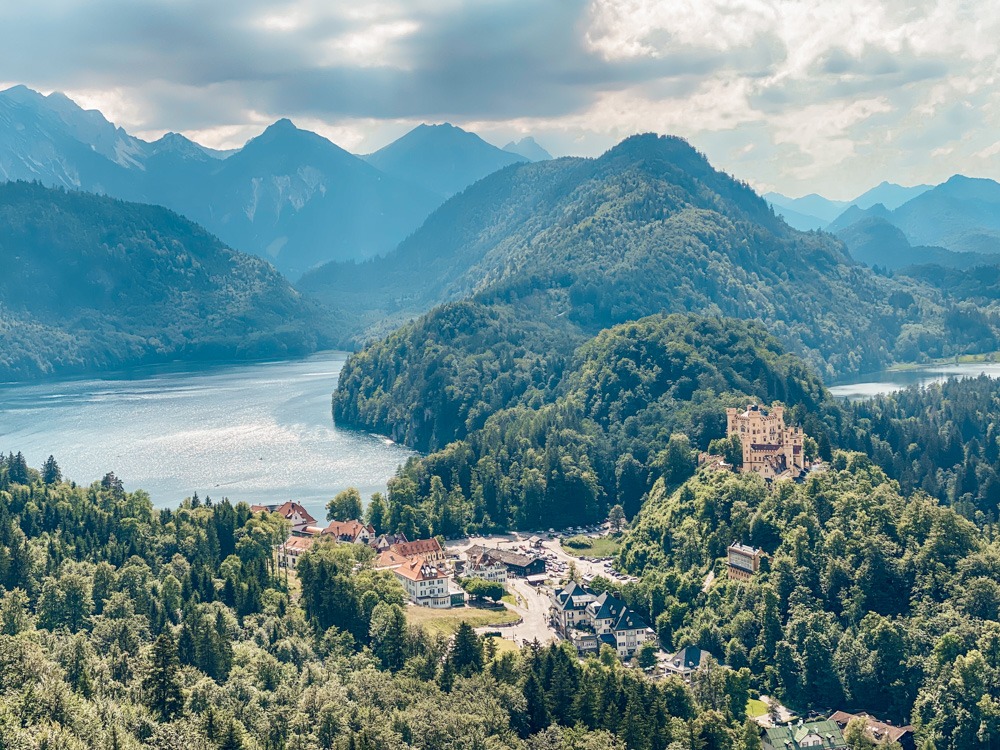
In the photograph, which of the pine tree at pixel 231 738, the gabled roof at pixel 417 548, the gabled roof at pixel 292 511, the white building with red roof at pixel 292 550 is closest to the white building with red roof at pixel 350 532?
the gabled roof at pixel 292 511

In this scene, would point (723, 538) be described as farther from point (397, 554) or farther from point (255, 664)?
point (255, 664)

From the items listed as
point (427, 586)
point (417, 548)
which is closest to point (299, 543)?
point (417, 548)

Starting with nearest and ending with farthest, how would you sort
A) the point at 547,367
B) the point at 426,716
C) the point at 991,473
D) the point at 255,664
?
the point at 426,716, the point at 255,664, the point at 991,473, the point at 547,367

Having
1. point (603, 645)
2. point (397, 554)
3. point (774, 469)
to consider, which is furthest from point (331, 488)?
point (603, 645)

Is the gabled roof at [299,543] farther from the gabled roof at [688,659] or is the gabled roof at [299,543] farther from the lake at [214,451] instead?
the gabled roof at [688,659]

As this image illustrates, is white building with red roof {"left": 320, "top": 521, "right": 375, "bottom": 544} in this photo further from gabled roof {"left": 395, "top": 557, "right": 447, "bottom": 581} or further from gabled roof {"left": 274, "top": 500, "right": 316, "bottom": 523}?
gabled roof {"left": 395, "top": 557, "right": 447, "bottom": 581}

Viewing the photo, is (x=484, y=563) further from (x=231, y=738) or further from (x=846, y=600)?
(x=231, y=738)

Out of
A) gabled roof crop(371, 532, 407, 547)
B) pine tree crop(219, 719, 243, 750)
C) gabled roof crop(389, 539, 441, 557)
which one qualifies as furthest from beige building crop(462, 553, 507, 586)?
pine tree crop(219, 719, 243, 750)
